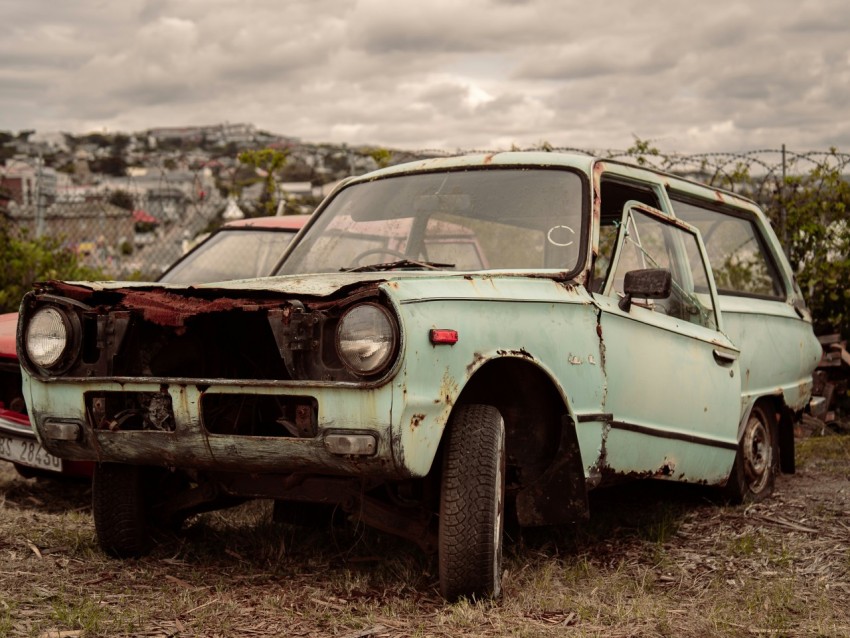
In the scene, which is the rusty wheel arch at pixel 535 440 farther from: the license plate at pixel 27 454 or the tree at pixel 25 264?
the tree at pixel 25 264

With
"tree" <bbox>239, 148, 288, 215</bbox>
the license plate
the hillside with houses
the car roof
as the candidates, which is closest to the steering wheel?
the license plate

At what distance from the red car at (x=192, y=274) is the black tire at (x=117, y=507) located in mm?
1192

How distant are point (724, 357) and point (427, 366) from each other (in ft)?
7.77

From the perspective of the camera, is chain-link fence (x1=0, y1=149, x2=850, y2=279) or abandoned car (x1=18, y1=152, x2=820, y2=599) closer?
abandoned car (x1=18, y1=152, x2=820, y2=599)

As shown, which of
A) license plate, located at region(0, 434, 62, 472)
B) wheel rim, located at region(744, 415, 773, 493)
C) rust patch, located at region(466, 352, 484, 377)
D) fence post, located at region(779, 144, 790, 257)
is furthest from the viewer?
fence post, located at region(779, 144, 790, 257)

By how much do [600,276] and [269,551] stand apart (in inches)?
72.0

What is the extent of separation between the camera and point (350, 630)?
3588mm

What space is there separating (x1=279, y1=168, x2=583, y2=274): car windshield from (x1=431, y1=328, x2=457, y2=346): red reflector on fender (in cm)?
83

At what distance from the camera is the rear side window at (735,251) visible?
242 inches

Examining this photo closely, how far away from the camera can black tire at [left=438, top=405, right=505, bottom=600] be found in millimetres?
3658

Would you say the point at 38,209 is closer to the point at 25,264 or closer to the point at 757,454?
the point at 25,264

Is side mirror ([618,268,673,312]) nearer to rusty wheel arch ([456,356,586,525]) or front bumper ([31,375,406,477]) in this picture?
rusty wheel arch ([456,356,586,525])

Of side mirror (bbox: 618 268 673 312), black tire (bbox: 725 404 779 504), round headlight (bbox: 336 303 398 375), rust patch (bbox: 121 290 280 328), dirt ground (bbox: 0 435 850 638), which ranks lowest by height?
dirt ground (bbox: 0 435 850 638)

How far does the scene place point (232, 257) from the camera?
24.3 feet
